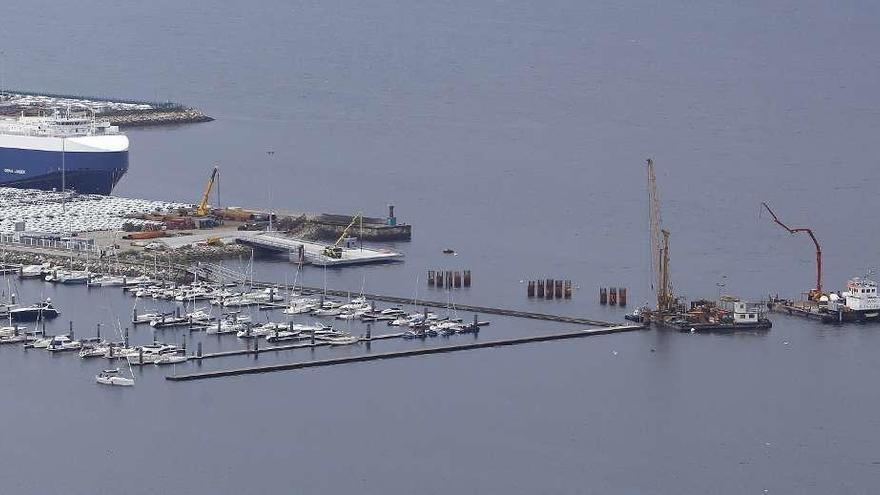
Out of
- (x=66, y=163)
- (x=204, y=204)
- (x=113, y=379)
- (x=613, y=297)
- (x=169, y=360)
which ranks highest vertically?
(x=66, y=163)

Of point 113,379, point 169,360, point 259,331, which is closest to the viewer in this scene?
point 113,379

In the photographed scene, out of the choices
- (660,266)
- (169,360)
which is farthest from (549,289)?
(169,360)

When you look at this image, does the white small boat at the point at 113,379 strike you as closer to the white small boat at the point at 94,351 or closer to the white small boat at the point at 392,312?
the white small boat at the point at 94,351

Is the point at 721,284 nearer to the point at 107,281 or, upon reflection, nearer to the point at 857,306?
the point at 857,306

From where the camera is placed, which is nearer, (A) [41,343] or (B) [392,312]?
(A) [41,343]

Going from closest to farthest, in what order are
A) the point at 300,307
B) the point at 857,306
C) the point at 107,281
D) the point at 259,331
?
the point at 259,331 < the point at 300,307 < the point at 857,306 < the point at 107,281

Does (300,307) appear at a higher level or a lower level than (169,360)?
higher

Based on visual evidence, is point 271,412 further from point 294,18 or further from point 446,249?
point 294,18
